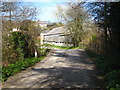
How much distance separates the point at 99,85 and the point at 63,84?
1122mm

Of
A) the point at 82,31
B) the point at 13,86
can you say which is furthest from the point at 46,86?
the point at 82,31

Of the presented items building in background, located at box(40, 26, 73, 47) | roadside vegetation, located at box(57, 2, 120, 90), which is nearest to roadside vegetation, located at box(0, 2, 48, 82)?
roadside vegetation, located at box(57, 2, 120, 90)

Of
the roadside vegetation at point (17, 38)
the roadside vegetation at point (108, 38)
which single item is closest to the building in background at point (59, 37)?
the roadside vegetation at point (17, 38)

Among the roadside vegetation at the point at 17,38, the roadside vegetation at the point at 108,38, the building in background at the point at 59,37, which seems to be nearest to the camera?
the roadside vegetation at the point at 108,38

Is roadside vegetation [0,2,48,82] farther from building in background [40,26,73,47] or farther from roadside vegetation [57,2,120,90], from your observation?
building in background [40,26,73,47]

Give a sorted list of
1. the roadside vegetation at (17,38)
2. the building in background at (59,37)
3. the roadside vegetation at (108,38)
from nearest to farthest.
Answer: the roadside vegetation at (108,38), the roadside vegetation at (17,38), the building in background at (59,37)

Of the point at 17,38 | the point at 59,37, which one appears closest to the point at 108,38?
the point at 17,38

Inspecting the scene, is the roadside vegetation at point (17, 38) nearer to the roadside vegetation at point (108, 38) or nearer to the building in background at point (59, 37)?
the roadside vegetation at point (108, 38)

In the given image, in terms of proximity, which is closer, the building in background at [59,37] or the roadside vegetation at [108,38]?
the roadside vegetation at [108,38]

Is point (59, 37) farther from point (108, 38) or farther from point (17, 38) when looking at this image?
point (108, 38)

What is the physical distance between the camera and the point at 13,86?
4.76m

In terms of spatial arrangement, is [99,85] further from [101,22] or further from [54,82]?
[101,22]

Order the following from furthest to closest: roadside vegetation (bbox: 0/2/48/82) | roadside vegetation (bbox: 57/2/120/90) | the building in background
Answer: the building in background → roadside vegetation (bbox: 0/2/48/82) → roadside vegetation (bbox: 57/2/120/90)

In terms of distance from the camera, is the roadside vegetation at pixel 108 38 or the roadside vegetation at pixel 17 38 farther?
the roadside vegetation at pixel 17 38
